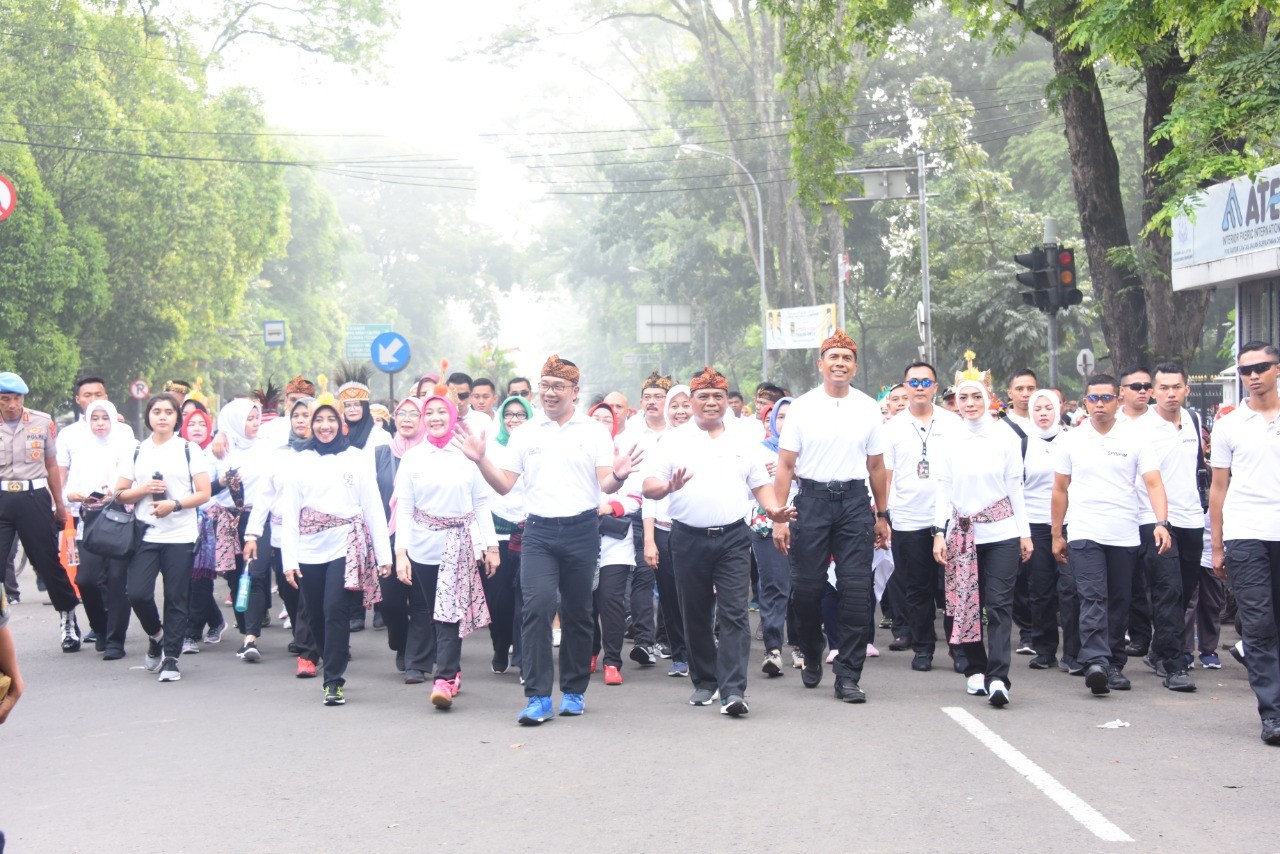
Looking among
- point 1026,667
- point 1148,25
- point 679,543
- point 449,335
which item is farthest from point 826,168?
point 449,335

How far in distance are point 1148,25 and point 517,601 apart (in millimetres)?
7046

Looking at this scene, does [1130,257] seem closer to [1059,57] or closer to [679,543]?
[1059,57]

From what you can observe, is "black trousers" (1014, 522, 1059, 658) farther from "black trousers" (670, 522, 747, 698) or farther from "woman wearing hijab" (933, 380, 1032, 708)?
"black trousers" (670, 522, 747, 698)

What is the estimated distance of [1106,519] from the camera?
966 cm

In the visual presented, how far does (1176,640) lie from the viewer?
9.81m

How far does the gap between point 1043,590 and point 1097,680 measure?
1.38 meters

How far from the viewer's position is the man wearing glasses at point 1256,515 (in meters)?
8.19

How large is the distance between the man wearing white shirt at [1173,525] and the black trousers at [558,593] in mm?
3680

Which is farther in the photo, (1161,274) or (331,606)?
(1161,274)

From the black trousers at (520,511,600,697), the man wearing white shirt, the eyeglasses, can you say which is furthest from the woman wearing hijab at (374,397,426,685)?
the eyeglasses

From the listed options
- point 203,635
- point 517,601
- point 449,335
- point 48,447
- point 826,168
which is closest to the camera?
point 517,601

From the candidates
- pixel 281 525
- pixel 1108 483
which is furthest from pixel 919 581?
pixel 281 525

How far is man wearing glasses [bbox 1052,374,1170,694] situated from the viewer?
31.4 ft

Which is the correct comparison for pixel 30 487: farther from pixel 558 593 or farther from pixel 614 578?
pixel 558 593
